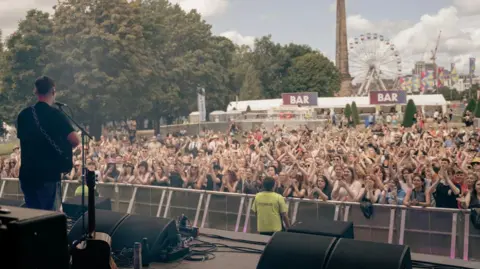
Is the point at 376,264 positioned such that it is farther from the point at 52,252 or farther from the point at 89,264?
the point at 52,252

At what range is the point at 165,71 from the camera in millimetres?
43656

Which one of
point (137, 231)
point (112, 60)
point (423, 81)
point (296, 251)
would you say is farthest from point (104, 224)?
point (423, 81)

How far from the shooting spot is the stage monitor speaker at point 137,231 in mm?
5703

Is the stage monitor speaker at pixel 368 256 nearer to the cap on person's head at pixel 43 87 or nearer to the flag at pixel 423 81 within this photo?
the cap on person's head at pixel 43 87

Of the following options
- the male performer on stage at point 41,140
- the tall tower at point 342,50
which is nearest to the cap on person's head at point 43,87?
the male performer on stage at point 41,140

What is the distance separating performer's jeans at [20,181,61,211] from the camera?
16.2ft

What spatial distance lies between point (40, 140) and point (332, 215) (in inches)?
174

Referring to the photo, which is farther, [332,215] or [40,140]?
[332,215]

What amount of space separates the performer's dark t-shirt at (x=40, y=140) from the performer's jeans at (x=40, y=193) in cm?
5

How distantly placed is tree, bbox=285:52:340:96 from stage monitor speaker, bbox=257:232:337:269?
259 ft

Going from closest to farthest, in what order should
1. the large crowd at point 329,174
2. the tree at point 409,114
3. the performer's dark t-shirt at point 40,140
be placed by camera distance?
the performer's dark t-shirt at point 40,140
the large crowd at point 329,174
the tree at point 409,114

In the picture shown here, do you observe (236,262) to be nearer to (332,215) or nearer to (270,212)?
(270,212)

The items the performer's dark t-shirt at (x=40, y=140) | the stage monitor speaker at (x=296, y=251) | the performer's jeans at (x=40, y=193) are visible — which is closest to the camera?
the stage monitor speaker at (x=296, y=251)

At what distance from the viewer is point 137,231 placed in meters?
5.81
